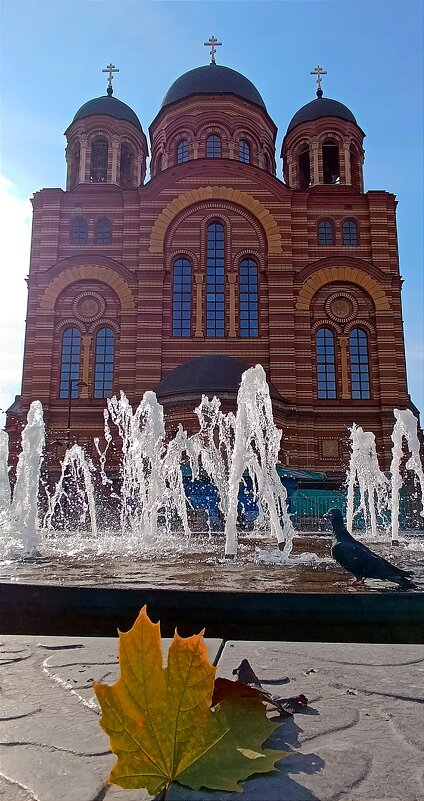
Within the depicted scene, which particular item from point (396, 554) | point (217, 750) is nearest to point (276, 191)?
point (396, 554)

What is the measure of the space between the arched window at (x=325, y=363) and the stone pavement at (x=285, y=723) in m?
22.1

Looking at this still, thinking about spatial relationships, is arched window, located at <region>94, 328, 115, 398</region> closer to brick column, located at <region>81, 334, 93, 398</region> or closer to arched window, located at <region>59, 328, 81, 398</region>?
brick column, located at <region>81, 334, 93, 398</region>

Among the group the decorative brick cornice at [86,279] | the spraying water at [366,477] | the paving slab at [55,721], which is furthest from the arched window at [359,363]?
the paving slab at [55,721]

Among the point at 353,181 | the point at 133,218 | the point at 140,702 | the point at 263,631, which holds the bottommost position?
the point at 263,631

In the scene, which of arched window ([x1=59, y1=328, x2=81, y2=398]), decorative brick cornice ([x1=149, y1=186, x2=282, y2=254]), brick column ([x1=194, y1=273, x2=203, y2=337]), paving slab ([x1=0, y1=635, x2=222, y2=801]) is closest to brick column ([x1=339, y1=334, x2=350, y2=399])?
decorative brick cornice ([x1=149, y1=186, x2=282, y2=254])

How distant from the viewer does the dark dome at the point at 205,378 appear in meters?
20.4

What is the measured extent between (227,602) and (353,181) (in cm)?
2878

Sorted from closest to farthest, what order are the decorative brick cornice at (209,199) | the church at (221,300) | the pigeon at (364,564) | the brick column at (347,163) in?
the pigeon at (364,564) < the church at (221,300) < the decorative brick cornice at (209,199) < the brick column at (347,163)

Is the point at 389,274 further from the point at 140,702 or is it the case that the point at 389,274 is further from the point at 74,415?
the point at 140,702

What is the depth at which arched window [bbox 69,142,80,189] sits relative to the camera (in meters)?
28.5

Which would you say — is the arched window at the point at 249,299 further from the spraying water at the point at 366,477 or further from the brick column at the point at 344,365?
the spraying water at the point at 366,477

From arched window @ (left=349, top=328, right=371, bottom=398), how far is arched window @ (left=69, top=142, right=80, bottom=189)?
603 inches

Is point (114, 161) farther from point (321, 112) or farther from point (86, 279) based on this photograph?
point (321, 112)

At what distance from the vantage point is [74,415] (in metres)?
23.4
